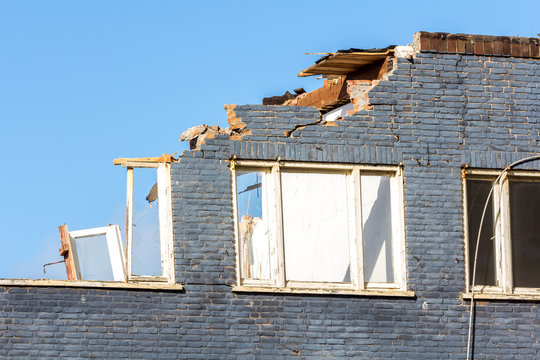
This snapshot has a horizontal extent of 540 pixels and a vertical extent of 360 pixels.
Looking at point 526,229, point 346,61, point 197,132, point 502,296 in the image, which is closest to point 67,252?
point 197,132

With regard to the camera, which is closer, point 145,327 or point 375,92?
point 145,327

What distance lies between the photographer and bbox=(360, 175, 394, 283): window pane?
15.9 m

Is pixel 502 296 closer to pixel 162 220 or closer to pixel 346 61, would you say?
pixel 346 61

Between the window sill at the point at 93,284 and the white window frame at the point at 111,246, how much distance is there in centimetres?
43

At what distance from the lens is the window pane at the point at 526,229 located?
16.3 meters

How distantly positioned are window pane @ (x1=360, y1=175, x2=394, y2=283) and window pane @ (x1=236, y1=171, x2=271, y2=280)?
1.28 metres

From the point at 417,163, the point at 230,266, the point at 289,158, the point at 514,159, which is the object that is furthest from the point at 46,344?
the point at 514,159

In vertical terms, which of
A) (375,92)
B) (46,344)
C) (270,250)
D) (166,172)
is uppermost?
(375,92)

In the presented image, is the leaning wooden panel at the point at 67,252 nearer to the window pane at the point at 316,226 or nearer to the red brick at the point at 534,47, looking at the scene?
the window pane at the point at 316,226

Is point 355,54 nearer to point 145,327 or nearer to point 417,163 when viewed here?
point 417,163

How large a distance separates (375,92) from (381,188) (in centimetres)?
126

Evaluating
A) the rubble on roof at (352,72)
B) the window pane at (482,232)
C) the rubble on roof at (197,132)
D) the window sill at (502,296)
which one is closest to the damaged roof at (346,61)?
the rubble on roof at (352,72)

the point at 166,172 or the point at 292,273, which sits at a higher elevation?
the point at 166,172

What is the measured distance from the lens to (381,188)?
636 inches
